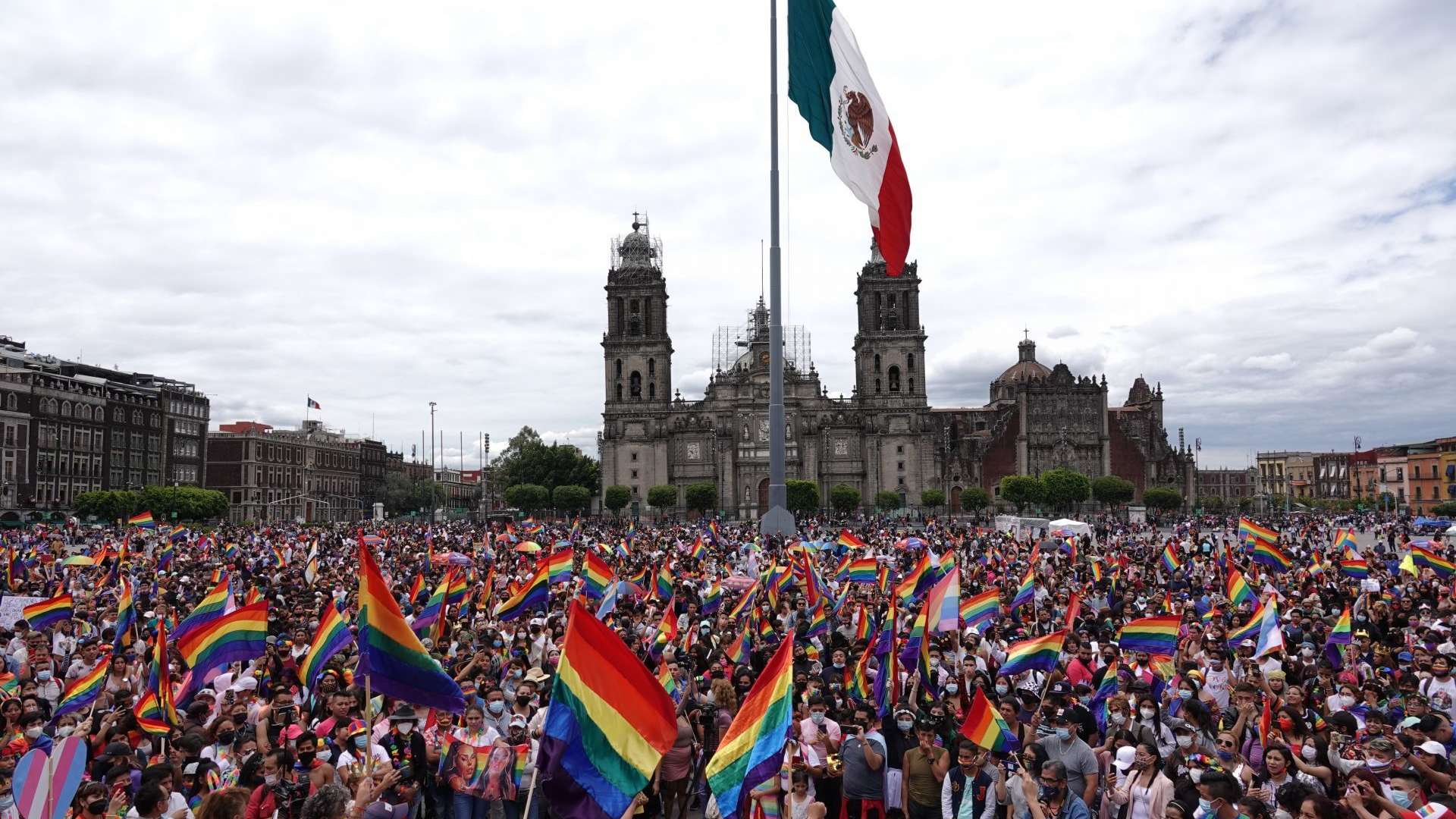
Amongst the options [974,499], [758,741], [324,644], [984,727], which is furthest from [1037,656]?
[974,499]

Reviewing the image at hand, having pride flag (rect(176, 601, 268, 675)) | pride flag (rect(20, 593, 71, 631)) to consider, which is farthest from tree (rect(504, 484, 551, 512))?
pride flag (rect(176, 601, 268, 675))

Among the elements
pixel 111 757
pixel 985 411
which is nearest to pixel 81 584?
pixel 111 757

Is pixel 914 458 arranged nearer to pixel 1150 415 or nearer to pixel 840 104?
pixel 1150 415

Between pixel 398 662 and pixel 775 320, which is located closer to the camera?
pixel 398 662

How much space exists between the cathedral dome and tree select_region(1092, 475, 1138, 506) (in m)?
19.1

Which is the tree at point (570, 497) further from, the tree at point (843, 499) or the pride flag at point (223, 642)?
the pride flag at point (223, 642)

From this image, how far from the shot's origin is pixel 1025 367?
111188 mm

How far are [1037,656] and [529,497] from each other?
84.5m

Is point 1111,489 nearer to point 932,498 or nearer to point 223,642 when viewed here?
point 932,498

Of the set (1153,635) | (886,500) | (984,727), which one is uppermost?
(886,500)

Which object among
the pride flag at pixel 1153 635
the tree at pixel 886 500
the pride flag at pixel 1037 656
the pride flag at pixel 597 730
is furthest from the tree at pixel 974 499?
the pride flag at pixel 597 730

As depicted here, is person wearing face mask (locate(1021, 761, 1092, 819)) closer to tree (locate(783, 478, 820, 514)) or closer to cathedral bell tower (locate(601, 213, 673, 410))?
tree (locate(783, 478, 820, 514))

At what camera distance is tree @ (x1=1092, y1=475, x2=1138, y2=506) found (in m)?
91.6

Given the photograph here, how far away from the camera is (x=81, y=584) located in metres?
21.6
